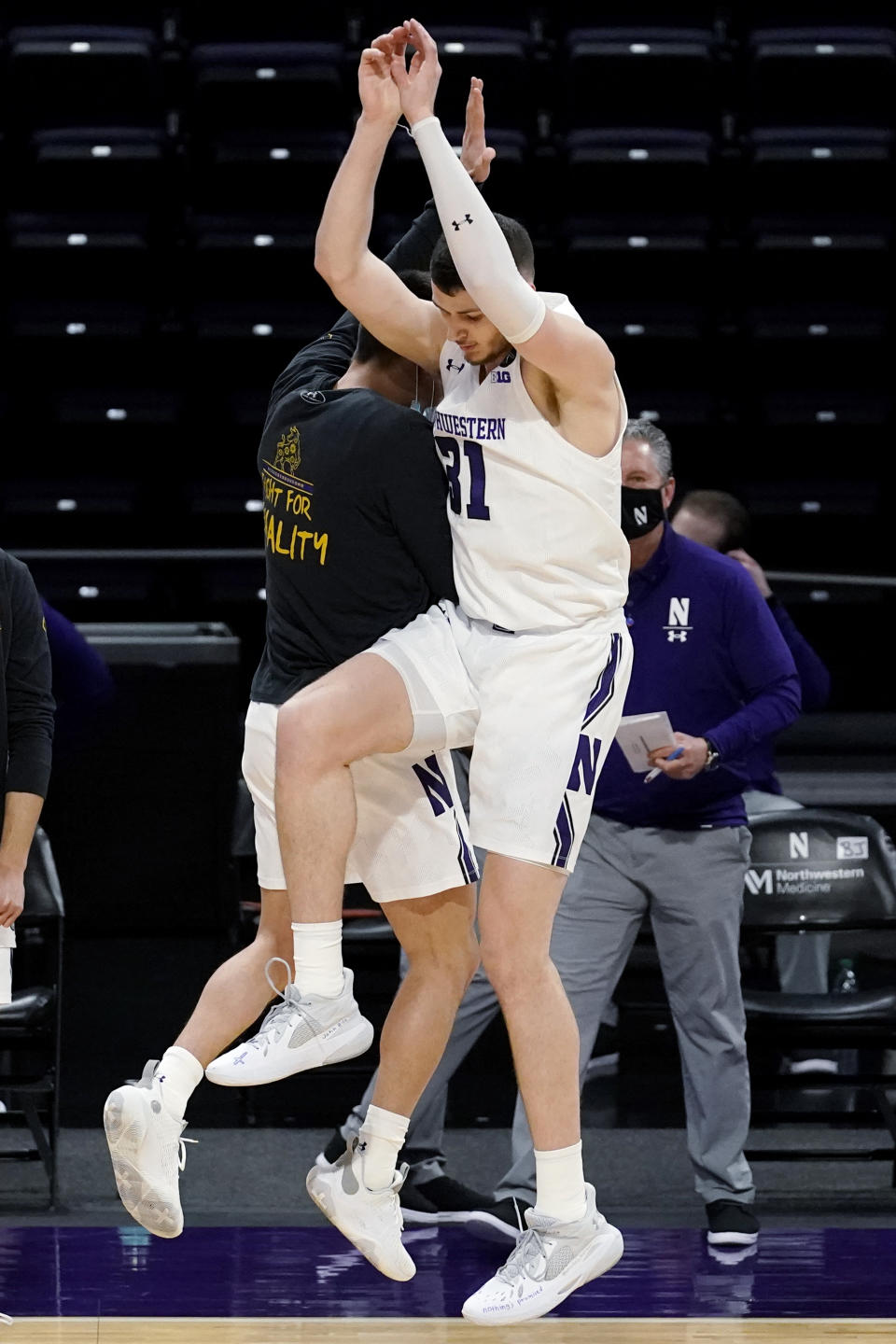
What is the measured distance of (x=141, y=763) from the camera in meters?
6.91

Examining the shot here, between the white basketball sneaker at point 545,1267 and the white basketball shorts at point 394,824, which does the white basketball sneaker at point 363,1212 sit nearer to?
the white basketball sneaker at point 545,1267

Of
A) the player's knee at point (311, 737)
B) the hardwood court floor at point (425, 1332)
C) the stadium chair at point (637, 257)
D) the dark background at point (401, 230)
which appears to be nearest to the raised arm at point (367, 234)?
the player's knee at point (311, 737)

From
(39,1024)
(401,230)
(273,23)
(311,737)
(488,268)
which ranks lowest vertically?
(39,1024)

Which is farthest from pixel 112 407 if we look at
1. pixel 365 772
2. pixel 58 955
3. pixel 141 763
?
pixel 365 772

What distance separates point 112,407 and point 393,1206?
645 centimetres

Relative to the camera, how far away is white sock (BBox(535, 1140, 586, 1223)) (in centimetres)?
329

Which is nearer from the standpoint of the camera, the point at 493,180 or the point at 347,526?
the point at 347,526

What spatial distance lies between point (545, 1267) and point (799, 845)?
6.56 ft

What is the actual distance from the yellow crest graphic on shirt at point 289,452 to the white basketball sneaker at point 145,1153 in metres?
1.17

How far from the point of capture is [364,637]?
336 centimetres

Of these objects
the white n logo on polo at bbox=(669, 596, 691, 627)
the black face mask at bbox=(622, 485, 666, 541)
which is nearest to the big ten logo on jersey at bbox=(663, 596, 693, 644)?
the white n logo on polo at bbox=(669, 596, 691, 627)

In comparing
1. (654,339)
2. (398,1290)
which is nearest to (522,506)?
(398,1290)

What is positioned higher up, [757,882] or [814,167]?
[814,167]

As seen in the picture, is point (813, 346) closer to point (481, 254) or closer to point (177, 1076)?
point (481, 254)
